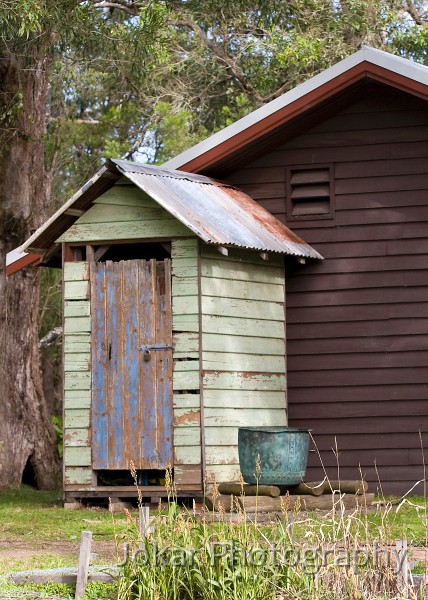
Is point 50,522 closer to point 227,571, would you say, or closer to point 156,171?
point 156,171

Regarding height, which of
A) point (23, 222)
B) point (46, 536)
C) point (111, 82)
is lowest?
point (46, 536)

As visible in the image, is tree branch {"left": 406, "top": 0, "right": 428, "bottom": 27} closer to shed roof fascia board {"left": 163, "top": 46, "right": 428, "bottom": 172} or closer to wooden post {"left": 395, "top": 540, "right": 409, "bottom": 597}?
shed roof fascia board {"left": 163, "top": 46, "right": 428, "bottom": 172}

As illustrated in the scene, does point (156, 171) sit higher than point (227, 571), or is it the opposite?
point (156, 171)

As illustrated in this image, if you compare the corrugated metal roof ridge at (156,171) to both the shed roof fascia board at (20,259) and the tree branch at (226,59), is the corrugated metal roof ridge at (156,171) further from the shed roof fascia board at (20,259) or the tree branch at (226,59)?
the tree branch at (226,59)

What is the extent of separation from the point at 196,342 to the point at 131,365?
741 mm

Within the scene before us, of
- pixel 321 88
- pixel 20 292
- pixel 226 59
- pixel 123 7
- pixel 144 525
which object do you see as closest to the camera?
pixel 144 525

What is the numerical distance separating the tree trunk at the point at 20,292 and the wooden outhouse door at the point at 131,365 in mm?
4289

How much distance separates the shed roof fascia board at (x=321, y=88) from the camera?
12.5 m

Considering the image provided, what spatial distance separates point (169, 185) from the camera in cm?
1211

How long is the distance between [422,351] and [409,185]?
6.01ft

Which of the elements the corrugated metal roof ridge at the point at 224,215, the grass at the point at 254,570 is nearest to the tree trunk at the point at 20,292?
the corrugated metal roof ridge at the point at 224,215

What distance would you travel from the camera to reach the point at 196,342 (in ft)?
38.2

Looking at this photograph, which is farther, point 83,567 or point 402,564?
point 83,567

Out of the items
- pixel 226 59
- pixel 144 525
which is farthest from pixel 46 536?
pixel 226 59
